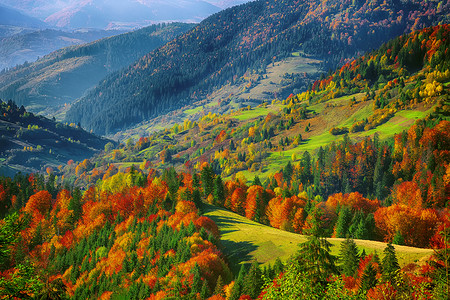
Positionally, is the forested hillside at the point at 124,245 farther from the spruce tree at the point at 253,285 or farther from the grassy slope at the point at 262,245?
the spruce tree at the point at 253,285

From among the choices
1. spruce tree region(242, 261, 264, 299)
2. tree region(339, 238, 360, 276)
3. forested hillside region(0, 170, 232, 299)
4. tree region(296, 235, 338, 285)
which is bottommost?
forested hillside region(0, 170, 232, 299)

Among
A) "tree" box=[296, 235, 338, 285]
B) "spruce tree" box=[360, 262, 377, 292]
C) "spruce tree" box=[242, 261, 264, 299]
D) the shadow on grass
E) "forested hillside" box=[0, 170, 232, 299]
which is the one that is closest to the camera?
"tree" box=[296, 235, 338, 285]

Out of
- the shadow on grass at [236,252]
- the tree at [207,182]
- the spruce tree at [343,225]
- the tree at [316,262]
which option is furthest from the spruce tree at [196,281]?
the tree at [207,182]

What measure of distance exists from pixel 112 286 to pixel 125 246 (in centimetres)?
1970

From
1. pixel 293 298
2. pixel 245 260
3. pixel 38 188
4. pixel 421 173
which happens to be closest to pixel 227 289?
pixel 245 260

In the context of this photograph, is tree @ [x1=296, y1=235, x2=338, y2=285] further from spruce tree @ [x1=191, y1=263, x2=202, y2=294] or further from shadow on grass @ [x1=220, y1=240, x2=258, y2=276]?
shadow on grass @ [x1=220, y1=240, x2=258, y2=276]

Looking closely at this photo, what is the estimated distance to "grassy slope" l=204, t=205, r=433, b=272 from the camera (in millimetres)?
86875

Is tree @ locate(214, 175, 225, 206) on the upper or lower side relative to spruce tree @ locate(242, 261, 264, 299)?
lower

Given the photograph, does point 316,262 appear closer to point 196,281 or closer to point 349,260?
point 349,260

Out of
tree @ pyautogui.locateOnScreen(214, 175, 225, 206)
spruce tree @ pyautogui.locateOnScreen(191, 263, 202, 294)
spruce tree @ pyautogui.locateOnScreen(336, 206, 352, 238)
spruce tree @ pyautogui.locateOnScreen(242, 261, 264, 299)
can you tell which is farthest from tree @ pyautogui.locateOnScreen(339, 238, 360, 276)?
tree @ pyautogui.locateOnScreen(214, 175, 225, 206)

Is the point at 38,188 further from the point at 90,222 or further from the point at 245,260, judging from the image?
the point at 245,260

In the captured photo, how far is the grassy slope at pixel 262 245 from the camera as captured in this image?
8688 cm

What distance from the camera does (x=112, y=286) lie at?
3927 inches

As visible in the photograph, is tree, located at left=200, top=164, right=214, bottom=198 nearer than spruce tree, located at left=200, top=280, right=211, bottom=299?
No
